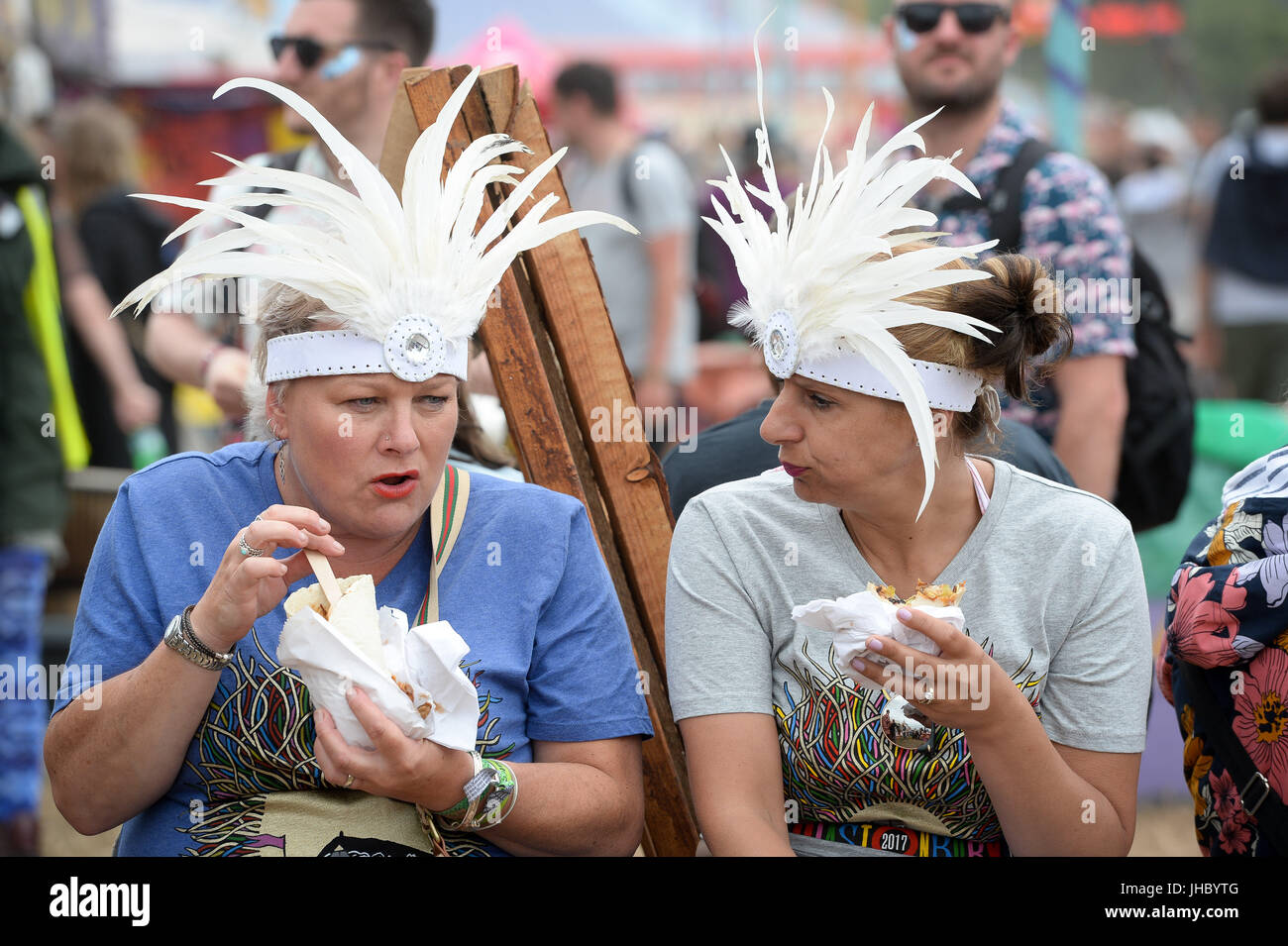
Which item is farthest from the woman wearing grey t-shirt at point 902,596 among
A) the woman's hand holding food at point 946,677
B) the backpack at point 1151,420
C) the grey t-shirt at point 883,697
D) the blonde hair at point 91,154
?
the blonde hair at point 91,154

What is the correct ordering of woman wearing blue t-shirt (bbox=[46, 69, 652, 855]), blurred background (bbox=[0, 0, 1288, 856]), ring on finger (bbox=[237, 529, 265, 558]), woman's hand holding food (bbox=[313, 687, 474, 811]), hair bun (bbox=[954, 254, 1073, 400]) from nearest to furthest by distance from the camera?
woman's hand holding food (bbox=[313, 687, 474, 811]) < ring on finger (bbox=[237, 529, 265, 558]) < woman wearing blue t-shirt (bbox=[46, 69, 652, 855]) < hair bun (bbox=[954, 254, 1073, 400]) < blurred background (bbox=[0, 0, 1288, 856])

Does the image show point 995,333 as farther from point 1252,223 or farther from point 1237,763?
point 1252,223

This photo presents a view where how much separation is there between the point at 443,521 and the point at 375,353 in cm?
35

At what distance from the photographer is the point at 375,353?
96.3 inches

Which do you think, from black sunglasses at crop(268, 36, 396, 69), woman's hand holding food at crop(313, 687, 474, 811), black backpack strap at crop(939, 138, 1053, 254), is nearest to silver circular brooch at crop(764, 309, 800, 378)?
woman's hand holding food at crop(313, 687, 474, 811)

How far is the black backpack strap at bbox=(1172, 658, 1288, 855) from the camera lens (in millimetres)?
2658

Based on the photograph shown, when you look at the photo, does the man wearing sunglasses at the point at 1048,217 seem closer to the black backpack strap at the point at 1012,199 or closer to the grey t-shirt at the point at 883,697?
the black backpack strap at the point at 1012,199

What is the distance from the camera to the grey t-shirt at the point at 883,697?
255cm

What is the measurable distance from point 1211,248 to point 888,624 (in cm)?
704

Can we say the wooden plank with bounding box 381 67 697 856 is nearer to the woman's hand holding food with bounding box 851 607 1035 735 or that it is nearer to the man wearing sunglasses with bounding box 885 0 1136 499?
the woman's hand holding food with bounding box 851 607 1035 735

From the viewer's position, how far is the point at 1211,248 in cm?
845

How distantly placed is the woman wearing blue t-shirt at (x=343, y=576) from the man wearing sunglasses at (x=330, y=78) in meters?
1.41

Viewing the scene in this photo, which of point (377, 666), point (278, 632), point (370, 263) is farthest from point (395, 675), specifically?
point (370, 263)
